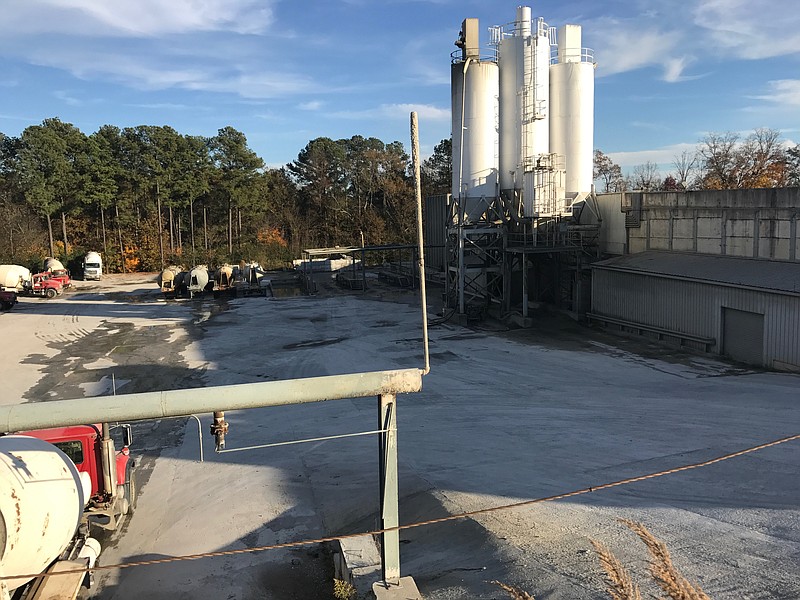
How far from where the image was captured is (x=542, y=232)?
1300 inches

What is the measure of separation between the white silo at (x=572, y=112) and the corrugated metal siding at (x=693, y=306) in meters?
5.59

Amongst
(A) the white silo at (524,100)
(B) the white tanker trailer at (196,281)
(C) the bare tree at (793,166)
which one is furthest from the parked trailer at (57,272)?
(C) the bare tree at (793,166)

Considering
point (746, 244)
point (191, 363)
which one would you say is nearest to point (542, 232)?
point (746, 244)

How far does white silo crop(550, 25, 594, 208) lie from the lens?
33344 millimetres

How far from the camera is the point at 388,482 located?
798 cm

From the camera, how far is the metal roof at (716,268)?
22.6m

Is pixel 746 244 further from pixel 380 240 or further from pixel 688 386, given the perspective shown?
pixel 380 240

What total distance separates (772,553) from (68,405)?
908 centimetres

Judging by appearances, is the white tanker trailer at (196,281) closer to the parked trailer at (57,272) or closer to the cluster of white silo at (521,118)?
the parked trailer at (57,272)

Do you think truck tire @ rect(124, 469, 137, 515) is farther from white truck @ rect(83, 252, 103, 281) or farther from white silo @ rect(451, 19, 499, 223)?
white truck @ rect(83, 252, 103, 281)

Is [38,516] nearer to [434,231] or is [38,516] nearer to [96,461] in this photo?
[96,461]

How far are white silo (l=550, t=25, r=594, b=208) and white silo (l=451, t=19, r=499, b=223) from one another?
316 cm

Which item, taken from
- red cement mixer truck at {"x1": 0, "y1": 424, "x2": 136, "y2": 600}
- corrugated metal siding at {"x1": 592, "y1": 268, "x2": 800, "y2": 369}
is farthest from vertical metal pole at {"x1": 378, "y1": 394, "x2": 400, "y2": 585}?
Answer: corrugated metal siding at {"x1": 592, "y1": 268, "x2": 800, "y2": 369}

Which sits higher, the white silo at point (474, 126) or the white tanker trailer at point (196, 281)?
the white silo at point (474, 126)
